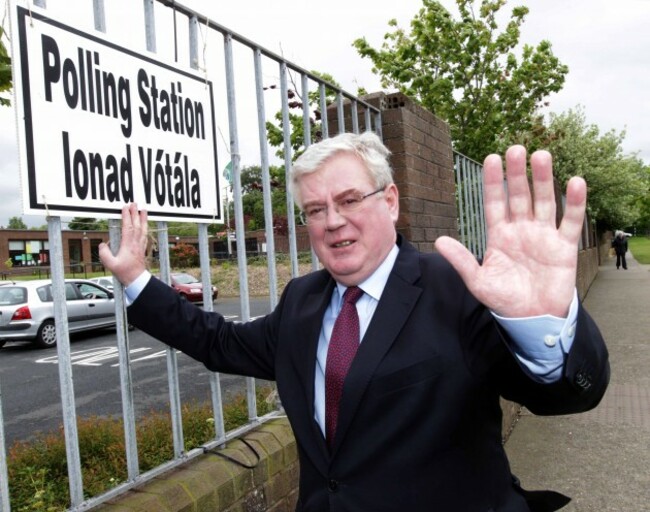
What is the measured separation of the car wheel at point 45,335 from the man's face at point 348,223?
1219 centimetres

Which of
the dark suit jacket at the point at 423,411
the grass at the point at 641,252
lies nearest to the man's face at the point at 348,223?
the dark suit jacket at the point at 423,411

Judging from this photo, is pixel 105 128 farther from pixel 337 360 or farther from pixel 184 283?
pixel 184 283

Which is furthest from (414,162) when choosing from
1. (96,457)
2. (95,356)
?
(95,356)

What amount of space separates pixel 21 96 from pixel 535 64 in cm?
1423

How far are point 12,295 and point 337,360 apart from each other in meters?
12.8

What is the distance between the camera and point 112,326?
1532 cm

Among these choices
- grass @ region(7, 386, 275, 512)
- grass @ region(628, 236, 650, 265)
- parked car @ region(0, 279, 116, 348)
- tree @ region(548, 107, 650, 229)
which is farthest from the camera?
grass @ region(628, 236, 650, 265)

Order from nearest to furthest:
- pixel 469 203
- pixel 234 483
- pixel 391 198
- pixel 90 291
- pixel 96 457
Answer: pixel 391 198
pixel 234 483
pixel 96 457
pixel 469 203
pixel 90 291

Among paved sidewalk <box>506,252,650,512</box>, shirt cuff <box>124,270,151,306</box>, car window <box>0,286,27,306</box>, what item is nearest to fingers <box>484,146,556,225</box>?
shirt cuff <box>124,270,151,306</box>

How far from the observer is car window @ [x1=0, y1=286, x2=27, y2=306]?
1245 centimetres

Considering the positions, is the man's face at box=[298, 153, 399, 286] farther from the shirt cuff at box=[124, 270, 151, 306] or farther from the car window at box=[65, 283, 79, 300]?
A: the car window at box=[65, 283, 79, 300]

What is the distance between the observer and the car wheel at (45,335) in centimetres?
1267

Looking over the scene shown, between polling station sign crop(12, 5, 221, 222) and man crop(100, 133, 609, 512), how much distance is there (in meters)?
0.18

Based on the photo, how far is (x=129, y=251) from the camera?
6.59 feet
